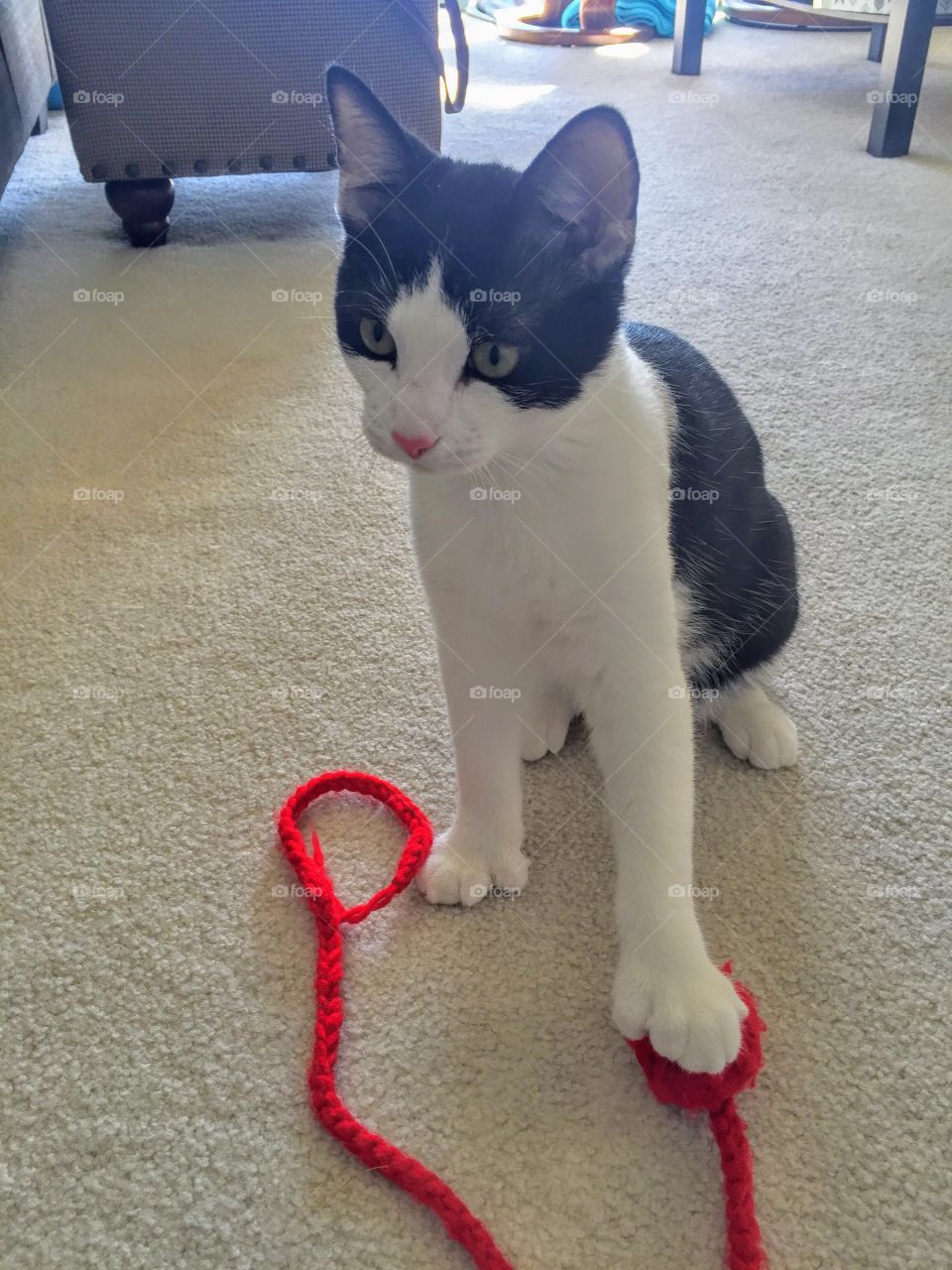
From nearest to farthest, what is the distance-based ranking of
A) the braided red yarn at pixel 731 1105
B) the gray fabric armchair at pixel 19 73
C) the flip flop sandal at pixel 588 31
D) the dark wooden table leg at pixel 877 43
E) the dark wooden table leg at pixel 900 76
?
1. the braided red yarn at pixel 731 1105
2. the gray fabric armchair at pixel 19 73
3. the dark wooden table leg at pixel 900 76
4. the dark wooden table leg at pixel 877 43
5. the flip flop sandal at pixel 588 31

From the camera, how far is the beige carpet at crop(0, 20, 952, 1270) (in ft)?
2.64

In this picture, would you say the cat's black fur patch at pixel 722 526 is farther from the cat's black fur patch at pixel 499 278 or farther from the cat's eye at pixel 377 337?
the cat's eye at pixel 377 337

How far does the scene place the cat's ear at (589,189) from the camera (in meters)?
0.77

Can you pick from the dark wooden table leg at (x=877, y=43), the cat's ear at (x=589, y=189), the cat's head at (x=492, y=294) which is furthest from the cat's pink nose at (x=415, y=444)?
the dark wooden table leg at (x=877, y=43)

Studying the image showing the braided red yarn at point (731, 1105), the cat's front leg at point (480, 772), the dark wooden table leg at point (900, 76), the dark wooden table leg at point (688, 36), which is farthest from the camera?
the dark wooden table leg at point (688, 36)

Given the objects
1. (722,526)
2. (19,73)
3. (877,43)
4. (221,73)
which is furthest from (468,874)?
(877,43)

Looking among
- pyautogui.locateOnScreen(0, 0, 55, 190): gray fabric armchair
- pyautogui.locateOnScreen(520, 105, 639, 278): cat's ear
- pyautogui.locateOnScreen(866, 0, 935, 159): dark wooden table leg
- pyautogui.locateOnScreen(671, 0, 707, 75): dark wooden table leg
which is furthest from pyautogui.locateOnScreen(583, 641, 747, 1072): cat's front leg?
pyautogui.locateOnScreen(671, 0, 707, 75): dark wooden table leg

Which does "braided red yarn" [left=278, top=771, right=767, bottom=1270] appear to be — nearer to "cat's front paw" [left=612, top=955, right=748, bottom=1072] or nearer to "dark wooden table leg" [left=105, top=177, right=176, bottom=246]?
"cat's front paw" [left=612, top=955, right=748, bottom=1072]

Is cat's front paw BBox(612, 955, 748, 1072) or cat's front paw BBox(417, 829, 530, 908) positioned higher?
cat's front paw BBox(612, 955, 748, 1072)

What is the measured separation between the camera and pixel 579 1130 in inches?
33.3

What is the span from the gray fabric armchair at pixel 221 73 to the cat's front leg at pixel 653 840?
175cm

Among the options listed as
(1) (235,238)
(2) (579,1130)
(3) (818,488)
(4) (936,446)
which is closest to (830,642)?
(3) (818,488)

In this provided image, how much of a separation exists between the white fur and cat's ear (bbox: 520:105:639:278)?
87 mm

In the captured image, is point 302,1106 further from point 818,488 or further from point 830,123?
point 830,123
